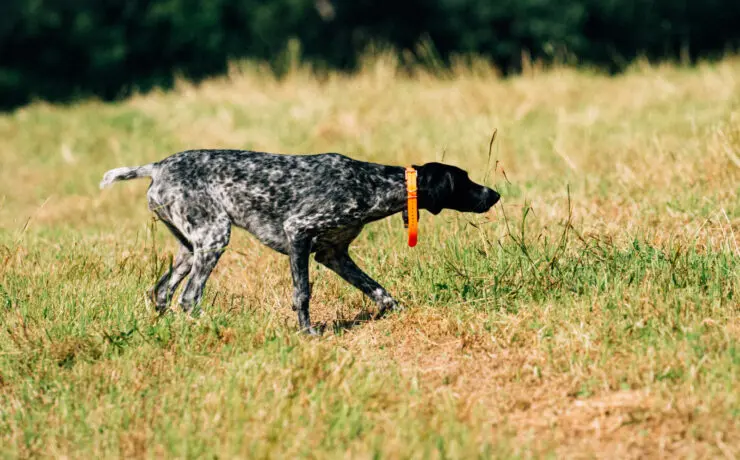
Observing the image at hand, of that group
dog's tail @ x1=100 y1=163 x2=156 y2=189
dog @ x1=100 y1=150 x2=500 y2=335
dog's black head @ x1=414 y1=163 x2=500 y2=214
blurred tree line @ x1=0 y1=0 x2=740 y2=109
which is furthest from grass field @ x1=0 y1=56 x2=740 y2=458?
blurred tree line @ x1=0 y1=0 x2=740 y2=109

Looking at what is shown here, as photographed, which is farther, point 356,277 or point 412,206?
point 356,277

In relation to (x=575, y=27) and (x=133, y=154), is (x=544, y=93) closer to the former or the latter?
(x=133, y=154)

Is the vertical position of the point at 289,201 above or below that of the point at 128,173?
below

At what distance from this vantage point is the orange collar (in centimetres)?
517

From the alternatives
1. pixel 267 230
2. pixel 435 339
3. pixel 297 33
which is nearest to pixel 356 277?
pixel 267 230

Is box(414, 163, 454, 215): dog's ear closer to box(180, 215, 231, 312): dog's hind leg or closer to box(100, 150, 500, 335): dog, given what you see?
box(100, 150, 500, 335): dog

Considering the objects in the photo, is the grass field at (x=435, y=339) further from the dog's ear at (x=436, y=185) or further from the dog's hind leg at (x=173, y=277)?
the dog's ear at (x=436, y=185)

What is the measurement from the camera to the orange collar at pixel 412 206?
204 inches

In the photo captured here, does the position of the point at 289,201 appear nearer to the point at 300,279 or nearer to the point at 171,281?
the point at 300,279

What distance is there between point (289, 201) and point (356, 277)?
685 mm

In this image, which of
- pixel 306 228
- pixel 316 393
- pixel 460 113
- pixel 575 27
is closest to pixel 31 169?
pixel 460 113

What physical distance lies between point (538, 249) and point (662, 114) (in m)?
6.46

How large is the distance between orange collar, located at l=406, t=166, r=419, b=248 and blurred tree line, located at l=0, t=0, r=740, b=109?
1635 cm

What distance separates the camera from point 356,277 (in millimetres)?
5652
